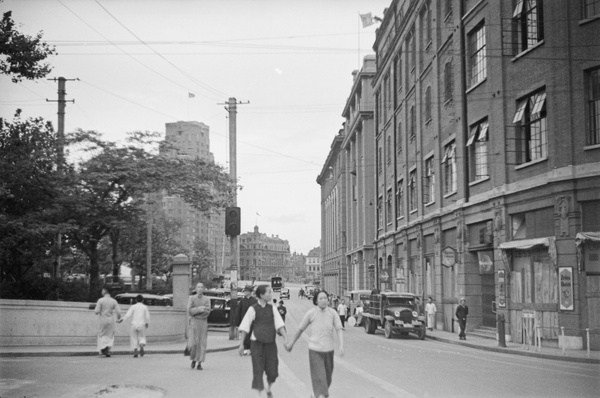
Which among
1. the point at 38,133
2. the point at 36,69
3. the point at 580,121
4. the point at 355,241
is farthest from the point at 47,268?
the point at 355,241

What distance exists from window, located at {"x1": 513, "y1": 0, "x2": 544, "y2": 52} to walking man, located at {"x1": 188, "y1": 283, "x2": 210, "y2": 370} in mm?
16192

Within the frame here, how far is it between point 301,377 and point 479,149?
63.6ft

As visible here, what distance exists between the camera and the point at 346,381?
512 inches

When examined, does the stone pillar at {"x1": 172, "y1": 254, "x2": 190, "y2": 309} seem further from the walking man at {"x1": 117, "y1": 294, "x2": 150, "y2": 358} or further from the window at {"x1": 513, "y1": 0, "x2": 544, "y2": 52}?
the window at {"x1": 513, "y1": 0, "x2": 544, "y2": 52}

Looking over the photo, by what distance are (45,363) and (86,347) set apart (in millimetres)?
3931

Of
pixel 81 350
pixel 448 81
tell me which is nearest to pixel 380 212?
pixel 448 81

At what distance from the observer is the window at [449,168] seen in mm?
33750

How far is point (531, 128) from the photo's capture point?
84.0ft

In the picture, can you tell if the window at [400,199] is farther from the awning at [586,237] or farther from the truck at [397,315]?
the awning at [586,237]

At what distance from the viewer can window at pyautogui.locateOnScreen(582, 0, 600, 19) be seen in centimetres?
2238

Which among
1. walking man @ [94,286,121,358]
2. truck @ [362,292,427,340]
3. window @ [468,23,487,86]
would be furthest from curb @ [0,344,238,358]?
window @ [468,23,487,86]

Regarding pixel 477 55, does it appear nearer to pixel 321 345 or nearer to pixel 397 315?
pixel 397 315

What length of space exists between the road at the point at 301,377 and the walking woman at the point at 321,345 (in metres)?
1.39

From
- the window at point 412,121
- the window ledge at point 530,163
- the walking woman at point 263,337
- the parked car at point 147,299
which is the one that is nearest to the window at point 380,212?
the window at point 412,121
